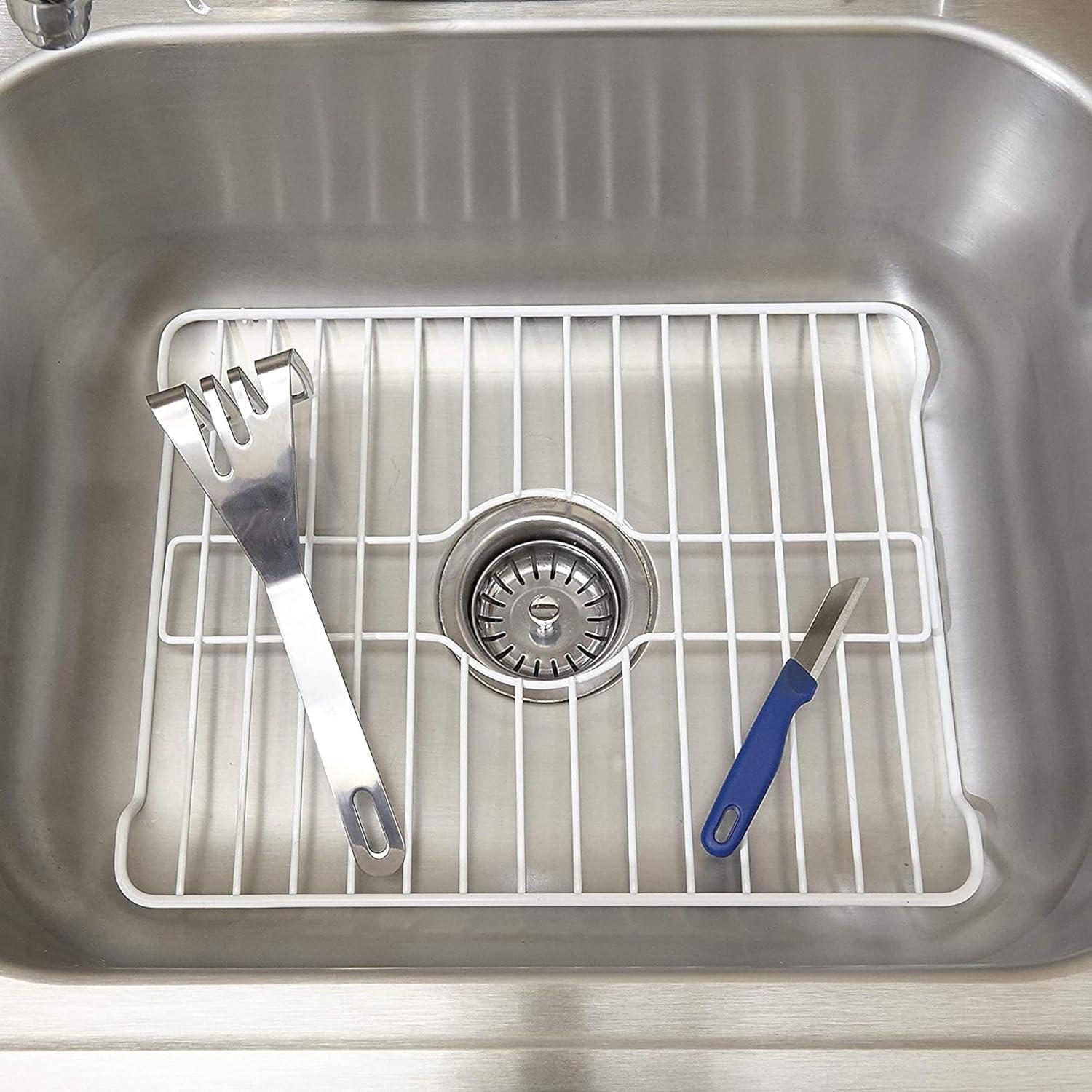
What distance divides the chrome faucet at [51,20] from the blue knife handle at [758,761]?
1.73ft

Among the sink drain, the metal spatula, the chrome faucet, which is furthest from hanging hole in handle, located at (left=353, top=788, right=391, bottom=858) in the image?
the chrome faucet

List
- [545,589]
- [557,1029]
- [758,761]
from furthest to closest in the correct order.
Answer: [545,589]
[758,761]
[557,1029]

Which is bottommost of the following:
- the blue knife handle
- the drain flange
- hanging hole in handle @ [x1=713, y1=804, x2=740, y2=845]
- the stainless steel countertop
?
the stainless steel countertop

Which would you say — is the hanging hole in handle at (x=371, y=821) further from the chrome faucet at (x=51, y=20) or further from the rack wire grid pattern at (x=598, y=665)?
the chrome faucet at (x=51, y=20)

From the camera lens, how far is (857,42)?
666 mm

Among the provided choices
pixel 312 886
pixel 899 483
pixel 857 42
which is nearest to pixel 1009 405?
pixel 899 483

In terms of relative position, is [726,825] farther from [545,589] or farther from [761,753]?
[545,589]

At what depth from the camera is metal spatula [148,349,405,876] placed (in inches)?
24.9

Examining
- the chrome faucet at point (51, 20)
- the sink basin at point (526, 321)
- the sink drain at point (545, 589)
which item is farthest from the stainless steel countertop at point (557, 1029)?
the chrome faucet at point (51, 20)

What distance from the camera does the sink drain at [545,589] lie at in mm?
714

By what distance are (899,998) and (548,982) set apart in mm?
151

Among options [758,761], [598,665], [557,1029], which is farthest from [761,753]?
[557,1029]

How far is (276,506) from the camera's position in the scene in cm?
66

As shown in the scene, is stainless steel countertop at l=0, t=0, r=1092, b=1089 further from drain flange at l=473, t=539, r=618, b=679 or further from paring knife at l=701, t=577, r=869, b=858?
drain flange at l=473, t=539, r=618, b=679
